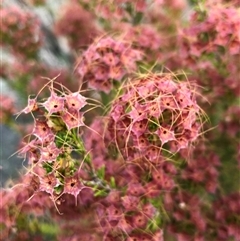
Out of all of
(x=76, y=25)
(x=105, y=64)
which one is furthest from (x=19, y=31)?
(x=105, y=64)

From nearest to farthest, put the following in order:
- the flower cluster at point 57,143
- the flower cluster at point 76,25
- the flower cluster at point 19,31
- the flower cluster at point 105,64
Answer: the flower cluster at point 57,143 < the flower cluster at point 105,64 < the flower cluster at point 19,31 < the flower cluster at point 76,25

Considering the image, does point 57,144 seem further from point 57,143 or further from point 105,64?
point 105,64

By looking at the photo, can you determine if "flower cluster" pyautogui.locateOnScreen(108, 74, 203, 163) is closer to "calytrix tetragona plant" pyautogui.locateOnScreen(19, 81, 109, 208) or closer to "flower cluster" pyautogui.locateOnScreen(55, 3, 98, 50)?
"calytrix tetragona plant" pyautogui.locateOnScreen(19, 81, 109, 208)

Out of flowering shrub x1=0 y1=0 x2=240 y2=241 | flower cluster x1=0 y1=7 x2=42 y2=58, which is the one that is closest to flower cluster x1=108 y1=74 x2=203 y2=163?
flowering shrub x1=0 y1=0 x2=240 y2=241

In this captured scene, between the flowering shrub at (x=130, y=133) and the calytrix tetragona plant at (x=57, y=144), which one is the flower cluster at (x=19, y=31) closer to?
the flowering shrub at (x=130, y=133)

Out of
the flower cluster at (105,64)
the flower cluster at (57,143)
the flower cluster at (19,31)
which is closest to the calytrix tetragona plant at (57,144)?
the flower cluster at (57,143)

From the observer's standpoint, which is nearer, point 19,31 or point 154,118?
point 154,118
